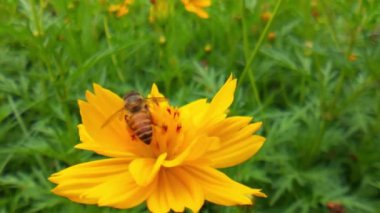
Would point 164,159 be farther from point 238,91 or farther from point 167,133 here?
point 238,91

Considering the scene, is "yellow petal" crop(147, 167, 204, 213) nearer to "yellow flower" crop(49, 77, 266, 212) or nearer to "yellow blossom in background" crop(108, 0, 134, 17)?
"yellow flower" crop(49, 77, 266, 212)

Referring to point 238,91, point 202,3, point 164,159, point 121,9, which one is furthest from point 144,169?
point 121,9

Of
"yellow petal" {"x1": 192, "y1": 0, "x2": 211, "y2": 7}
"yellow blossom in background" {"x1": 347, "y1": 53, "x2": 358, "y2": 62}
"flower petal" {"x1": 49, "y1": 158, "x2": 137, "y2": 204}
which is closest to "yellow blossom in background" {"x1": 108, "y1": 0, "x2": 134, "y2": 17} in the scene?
"yellow petal" {"x1": 192, "y1": 0, "x2": 211, "y2": 7}

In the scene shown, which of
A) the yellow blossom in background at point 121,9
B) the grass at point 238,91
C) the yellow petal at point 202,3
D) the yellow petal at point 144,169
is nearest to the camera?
the yellow petal at point 144,169

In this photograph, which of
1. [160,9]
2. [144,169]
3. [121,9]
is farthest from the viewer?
[121,9]

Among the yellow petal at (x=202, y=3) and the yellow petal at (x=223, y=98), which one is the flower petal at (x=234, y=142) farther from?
the yellow petal at (x=202, y=3)

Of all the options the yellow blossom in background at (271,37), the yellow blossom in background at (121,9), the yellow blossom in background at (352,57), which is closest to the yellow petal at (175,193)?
the yellow blossom in background at (352,57)

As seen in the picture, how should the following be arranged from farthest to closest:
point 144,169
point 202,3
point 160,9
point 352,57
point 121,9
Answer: point 121,9 < point 202,3 < point 160,9 < point 352,57 < point 144,169
